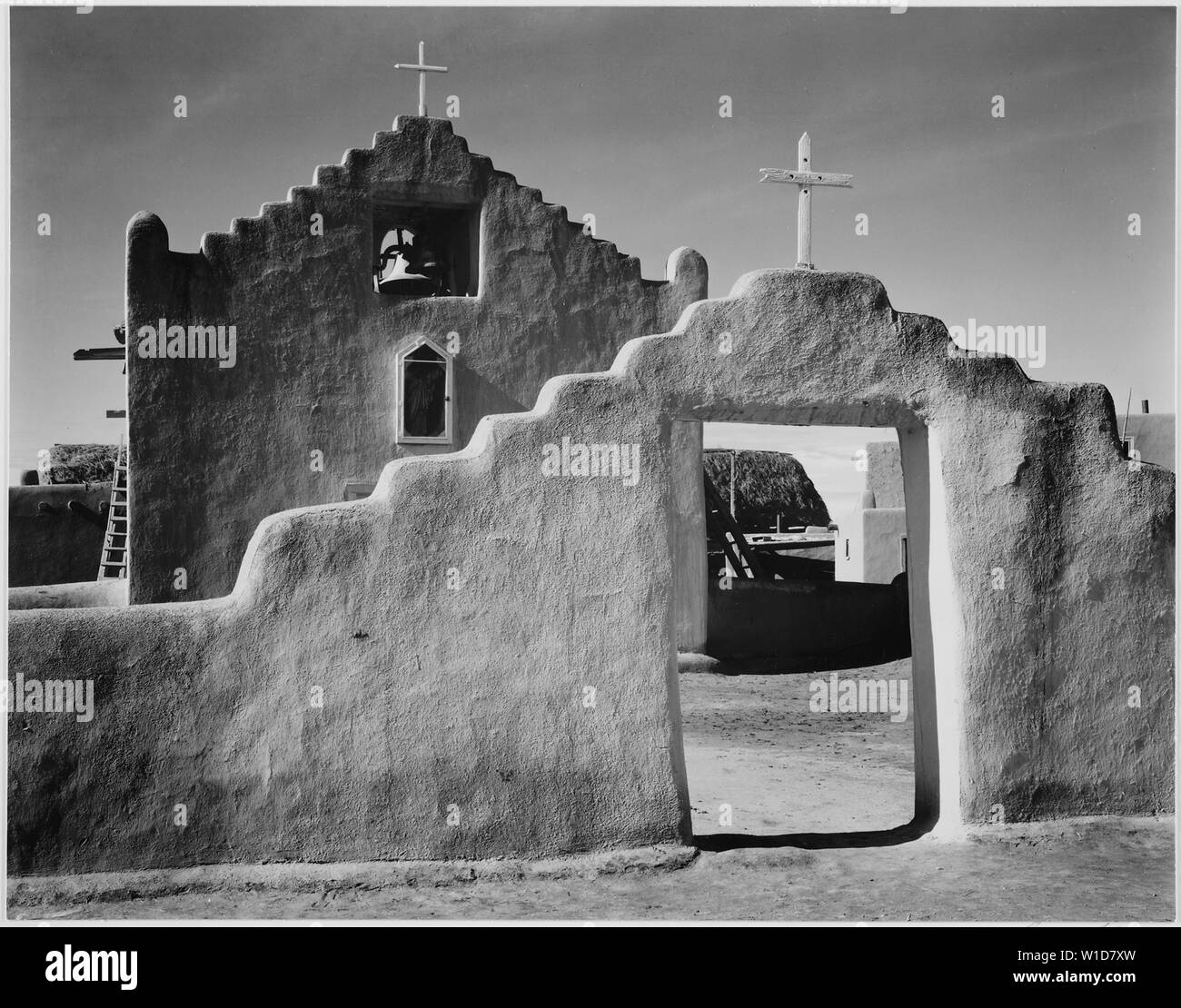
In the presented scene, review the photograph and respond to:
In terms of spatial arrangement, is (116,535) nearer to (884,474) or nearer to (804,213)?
(804,213)

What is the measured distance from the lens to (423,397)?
13.9 meters

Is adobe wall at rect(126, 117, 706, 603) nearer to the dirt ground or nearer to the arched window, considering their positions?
the arched window

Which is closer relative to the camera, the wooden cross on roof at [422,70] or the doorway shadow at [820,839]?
the doorway shadow at [820,839]

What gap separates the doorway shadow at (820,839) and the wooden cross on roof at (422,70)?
30.5 feet

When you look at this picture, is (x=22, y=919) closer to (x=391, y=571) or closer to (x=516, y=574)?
(x=391, y=571)

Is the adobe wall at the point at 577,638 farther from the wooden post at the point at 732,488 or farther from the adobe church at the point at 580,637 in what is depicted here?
the wooden post at the point at 732,488

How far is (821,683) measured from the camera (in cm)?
1466

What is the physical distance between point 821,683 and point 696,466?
10.3ft

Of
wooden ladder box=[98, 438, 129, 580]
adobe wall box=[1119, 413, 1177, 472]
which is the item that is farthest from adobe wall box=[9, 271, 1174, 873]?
adobe wall box=[1119, 413, 1177, 472]

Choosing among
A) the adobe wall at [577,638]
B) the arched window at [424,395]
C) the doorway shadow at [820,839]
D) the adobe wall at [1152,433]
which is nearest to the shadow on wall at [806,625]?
the arched window at [424,395]

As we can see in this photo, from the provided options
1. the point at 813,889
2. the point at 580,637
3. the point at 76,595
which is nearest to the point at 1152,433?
the point at 813,889

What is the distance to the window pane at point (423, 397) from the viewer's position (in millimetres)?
13805

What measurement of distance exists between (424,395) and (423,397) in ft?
0.08

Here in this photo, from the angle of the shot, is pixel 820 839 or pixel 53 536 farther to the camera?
pixel 53 536
